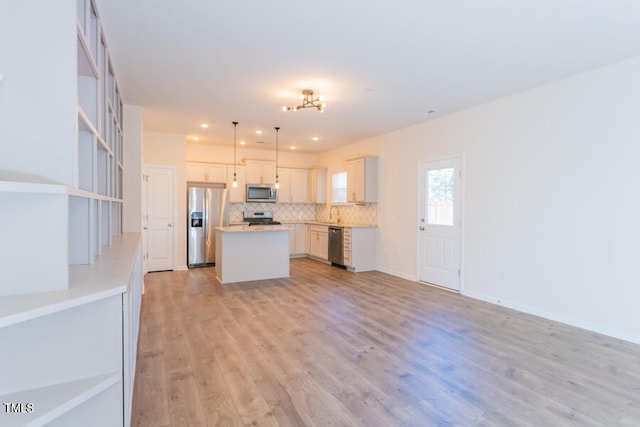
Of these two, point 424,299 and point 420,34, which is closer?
point 420,34

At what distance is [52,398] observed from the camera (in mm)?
1179

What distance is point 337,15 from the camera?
8.34 feet

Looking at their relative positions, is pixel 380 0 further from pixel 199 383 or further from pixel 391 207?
pixel 391 207

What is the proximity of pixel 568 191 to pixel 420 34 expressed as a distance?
2.48 m

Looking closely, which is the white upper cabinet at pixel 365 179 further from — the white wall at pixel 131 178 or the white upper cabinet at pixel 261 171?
the white wall at pixel 131 178

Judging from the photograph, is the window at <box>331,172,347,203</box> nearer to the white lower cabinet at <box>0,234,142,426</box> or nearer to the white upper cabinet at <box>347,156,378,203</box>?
the white upper cabinet at <box>347,156,378,203</box>

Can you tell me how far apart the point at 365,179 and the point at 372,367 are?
4.45m

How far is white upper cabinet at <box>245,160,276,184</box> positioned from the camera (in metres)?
7.83

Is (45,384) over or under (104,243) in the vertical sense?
under

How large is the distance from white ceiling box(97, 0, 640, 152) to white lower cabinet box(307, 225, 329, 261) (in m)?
3.44

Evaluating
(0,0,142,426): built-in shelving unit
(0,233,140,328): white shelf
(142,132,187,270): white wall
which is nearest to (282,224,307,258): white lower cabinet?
(142,132,187,270): white wall

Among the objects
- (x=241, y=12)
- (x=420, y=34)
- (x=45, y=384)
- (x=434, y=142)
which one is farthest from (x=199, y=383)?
(x=434, y=142)

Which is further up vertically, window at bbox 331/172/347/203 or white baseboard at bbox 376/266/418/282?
window at bbox 331/172/347/203

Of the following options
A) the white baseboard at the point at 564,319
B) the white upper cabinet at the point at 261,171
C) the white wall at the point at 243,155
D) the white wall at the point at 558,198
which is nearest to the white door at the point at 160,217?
the white wall at the point at 243,155
